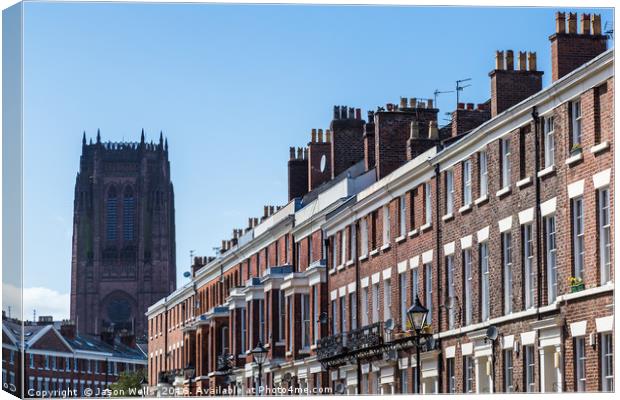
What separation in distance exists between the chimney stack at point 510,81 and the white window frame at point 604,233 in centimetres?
973

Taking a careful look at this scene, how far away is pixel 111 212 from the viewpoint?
17450 centimetres

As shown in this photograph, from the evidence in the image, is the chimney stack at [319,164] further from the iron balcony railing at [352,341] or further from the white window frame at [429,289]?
the white window frame at [429,289]

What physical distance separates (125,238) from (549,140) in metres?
145

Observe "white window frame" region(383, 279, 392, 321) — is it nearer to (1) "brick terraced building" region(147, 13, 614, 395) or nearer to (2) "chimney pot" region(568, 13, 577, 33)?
(1) "brick terraced building" region(147, 13, 614, 395)

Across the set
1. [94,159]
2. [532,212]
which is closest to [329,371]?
[532,212]

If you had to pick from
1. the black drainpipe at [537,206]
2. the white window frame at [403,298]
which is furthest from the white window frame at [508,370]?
the white window frame at [403,298]

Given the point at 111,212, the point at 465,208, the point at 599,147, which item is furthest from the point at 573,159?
the point at 111,212

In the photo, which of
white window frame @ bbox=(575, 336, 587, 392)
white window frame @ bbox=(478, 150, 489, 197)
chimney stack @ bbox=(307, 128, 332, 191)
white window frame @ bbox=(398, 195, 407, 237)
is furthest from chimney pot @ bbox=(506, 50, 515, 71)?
chimney stack @ bbox=(307, 128, 332, 191)

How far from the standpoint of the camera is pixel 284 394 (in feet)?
124

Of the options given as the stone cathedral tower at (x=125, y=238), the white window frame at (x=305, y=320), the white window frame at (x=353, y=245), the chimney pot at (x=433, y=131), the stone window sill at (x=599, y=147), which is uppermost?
the stone cathedral tower at (x=125, y=238)

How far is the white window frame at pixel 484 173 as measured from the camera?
39.4 meters

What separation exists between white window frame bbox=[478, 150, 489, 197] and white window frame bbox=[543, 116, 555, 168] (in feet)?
11.6

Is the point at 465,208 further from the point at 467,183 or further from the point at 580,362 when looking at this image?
the point at 580,362

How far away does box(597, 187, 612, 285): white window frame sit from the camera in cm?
3225
